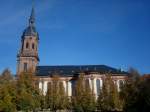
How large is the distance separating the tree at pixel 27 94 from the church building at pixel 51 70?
15.3 metres

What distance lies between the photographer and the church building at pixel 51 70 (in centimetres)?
6650

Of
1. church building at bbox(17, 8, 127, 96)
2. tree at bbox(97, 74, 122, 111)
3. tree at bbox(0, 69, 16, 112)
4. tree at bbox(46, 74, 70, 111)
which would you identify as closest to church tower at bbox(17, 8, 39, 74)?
church building at bbox(17, 8, 127, 96)

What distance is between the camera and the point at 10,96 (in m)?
46.3

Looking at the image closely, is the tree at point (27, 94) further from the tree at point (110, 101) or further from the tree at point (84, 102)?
the tree at point (110, 101)

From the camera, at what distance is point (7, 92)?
4650 cm

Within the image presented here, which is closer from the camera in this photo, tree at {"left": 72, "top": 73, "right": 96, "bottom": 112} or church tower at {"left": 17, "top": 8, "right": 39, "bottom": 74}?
tree at {"left": 72, "top": 73, "right": 96, "bottom": 112}

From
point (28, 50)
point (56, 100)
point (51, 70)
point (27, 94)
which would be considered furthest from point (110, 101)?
point (28, 50)

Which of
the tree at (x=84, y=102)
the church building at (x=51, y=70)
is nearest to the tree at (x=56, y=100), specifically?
the tree at (x=84, y=102)

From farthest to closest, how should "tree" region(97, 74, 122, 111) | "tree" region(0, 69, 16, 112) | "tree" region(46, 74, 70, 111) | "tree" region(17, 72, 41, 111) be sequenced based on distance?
"tree" region(46, 74, 70, 111) → "tree" region(97, 74, 122, 111) → "tree" region(17, 72, 41, 111) → "tree" region(0, 69, 16, 112)

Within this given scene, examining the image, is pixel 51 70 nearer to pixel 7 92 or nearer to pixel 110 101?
pixel 7 92

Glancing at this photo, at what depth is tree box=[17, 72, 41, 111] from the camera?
4619cm

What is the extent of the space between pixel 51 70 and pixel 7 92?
2883 centimetres

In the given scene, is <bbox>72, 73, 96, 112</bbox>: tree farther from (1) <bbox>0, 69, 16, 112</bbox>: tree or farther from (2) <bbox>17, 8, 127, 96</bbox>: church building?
(2) <bbox>17, 8, 127, 96</bbox>: church building

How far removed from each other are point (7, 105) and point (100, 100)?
18.5 m
